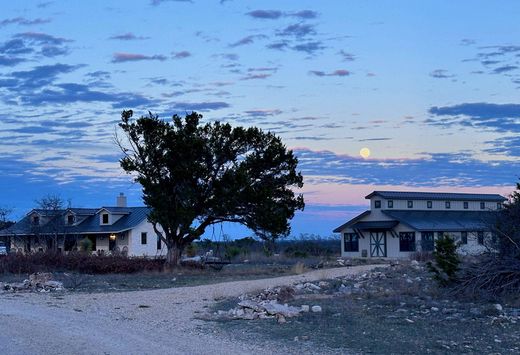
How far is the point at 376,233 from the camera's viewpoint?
60.0 meters

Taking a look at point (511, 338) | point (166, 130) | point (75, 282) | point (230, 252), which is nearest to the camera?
point (511, 338)

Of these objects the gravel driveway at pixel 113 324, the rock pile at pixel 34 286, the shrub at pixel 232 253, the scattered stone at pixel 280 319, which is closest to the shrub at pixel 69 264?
the rock pile at pixel 34 286

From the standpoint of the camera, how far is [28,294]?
87.8 feet

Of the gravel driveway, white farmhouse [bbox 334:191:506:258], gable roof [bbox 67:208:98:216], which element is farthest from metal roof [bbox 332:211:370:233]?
the gravel driveway

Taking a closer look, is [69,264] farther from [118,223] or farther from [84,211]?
[84,211]

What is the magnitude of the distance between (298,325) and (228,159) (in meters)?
26.6

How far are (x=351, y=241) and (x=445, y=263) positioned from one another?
41349 mm

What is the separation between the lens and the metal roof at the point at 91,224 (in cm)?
6631

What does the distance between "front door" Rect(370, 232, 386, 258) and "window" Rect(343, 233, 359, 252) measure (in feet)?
5.83

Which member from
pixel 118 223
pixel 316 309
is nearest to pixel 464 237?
pixel 118 223

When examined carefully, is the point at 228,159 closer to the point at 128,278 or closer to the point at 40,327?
the point at 128,278

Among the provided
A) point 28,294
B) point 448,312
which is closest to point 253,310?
point 448,312

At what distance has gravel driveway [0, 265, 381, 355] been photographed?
45.1 ft

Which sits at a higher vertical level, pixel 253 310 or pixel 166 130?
pixel 166 130
